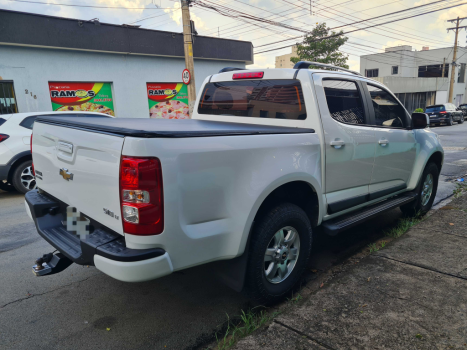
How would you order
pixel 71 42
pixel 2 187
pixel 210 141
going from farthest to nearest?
1. pixel 71 42
2. pixel 2 187
3. pixel 210 141

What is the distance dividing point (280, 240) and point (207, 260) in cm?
75

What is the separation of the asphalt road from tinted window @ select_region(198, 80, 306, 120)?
1637mm

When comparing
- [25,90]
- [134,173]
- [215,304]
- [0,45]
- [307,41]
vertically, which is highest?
[307,41]

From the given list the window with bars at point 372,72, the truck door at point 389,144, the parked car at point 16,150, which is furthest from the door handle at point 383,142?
the window with bars at point 372,72

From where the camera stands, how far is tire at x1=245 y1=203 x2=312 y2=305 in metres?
2.67

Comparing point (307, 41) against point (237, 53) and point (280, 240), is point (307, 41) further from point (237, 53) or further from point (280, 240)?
point (280, 240)

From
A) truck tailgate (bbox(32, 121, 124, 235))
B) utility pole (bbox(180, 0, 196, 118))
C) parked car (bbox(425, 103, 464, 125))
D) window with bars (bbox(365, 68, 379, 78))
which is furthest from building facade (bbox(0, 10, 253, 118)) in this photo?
window with bars (bbox(365, 68, 379, 78))

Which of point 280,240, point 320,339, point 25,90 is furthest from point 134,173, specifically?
point 25,90

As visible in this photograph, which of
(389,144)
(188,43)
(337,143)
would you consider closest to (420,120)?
(389,144)

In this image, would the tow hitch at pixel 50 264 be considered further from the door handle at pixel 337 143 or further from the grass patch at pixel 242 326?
the door handle at pixel 337 143

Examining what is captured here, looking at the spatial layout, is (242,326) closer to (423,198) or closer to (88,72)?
(423,198)

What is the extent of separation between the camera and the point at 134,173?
2043 mm

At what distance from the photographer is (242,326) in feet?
9.05

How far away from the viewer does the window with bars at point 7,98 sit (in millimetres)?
11773
